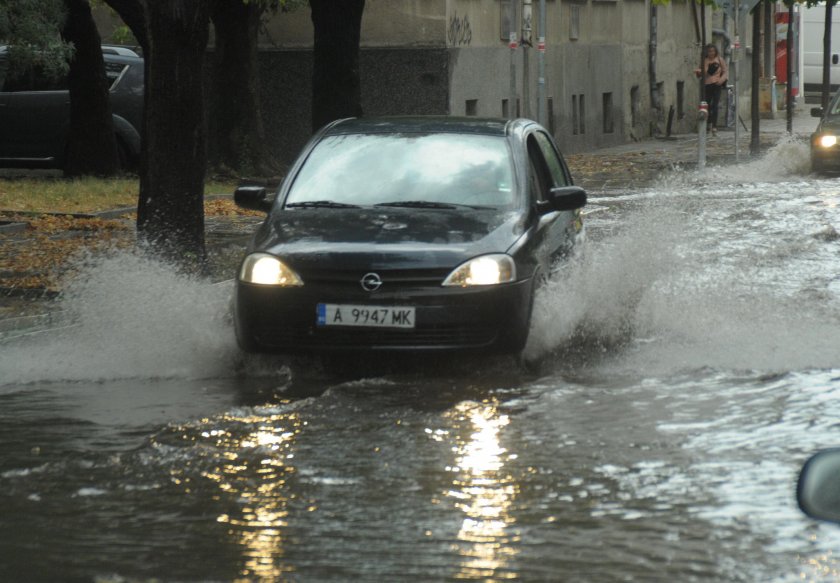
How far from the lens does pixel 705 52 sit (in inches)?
1517

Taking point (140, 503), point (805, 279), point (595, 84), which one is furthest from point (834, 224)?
point (595, 84)

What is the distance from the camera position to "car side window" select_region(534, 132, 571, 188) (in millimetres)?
10695

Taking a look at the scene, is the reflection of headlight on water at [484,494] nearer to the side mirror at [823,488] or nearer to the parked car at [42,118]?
the side mirror at [823,488]

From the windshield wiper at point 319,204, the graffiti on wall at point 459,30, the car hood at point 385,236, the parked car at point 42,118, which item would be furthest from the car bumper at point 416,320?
the graffiti on wall at point 459,30

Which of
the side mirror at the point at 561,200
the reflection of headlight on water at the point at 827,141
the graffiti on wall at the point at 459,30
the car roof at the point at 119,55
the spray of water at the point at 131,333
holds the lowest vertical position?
the reflection of headlight on water at the point at 827,141

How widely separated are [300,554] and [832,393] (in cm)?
382

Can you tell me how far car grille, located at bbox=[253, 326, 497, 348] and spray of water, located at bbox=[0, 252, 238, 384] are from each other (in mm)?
939

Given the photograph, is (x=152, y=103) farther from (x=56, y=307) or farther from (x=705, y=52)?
(x=705, y=52)

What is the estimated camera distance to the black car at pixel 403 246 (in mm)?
8609

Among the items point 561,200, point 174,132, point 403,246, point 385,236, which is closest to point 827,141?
point 174,132

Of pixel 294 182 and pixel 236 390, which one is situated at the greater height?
pixel 294 182

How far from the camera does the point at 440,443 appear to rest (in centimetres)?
730

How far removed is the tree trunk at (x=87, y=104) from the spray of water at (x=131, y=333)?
12.1 metres

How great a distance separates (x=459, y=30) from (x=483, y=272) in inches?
851
